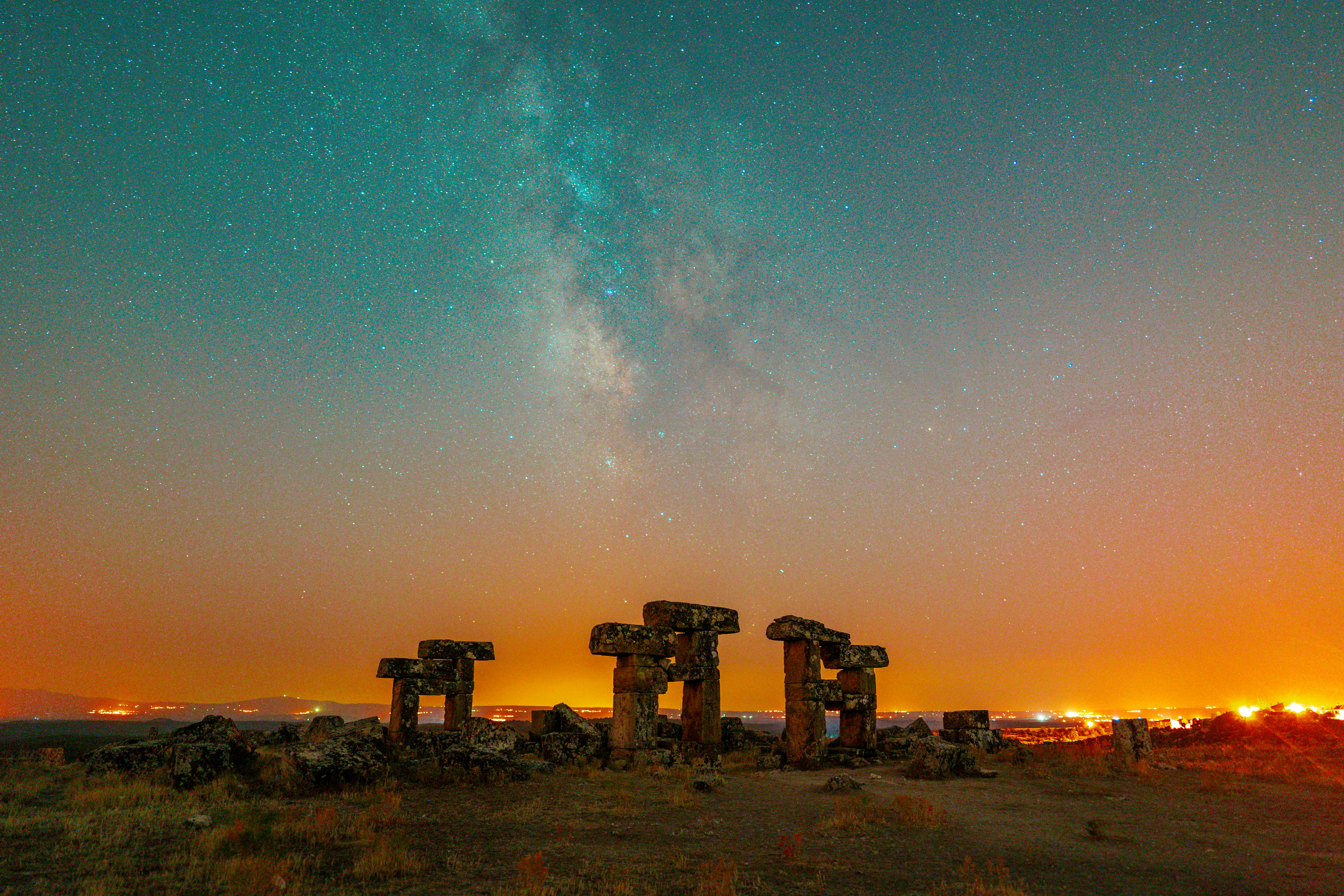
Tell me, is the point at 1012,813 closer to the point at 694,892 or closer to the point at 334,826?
the point at 694,892

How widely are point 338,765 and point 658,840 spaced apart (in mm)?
7514

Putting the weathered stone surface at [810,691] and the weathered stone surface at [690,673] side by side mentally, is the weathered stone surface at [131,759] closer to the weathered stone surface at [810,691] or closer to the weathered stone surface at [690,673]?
the weathered stone surface at [690,673]

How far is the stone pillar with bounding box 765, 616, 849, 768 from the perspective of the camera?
72.6 ft

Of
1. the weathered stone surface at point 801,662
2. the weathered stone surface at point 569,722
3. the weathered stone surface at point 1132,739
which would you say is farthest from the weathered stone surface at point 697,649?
the weathered stone surface at point 1132,739

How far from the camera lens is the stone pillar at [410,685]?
2450 cm

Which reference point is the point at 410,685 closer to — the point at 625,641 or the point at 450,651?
the point at 450,651

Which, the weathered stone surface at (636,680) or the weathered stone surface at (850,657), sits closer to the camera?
the weathered stone surface at (636,680)

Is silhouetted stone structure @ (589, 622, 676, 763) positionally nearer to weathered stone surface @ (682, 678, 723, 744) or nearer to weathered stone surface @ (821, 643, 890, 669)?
weathered stone surface @ (682, 678, 723, 744)

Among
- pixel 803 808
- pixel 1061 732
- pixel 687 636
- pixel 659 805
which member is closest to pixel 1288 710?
pixel 1061 732

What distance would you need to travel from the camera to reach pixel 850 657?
2525 cm

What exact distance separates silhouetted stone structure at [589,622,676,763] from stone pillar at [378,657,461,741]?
24.9 ft

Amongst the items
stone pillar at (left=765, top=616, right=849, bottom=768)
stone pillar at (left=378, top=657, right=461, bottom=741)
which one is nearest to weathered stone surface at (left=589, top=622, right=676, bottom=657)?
stone pillar at (left=765, top=616, right=849, bottom=768)

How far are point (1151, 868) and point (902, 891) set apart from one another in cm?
412

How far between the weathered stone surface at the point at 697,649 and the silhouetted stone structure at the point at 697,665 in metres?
0.01
